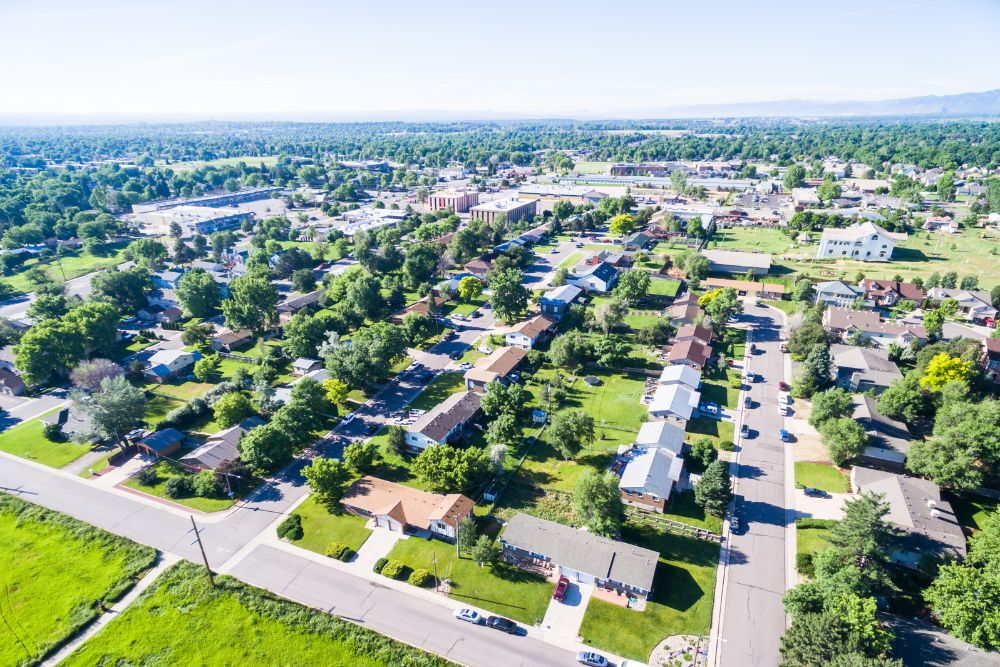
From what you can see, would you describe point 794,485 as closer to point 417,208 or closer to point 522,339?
point 522,339

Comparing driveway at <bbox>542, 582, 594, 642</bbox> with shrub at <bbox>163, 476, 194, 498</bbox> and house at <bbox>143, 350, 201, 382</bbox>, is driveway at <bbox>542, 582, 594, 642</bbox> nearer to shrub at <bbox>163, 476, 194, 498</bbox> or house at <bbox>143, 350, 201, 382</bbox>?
shrub at <bbox>163, 476, 194, 498</bbox>

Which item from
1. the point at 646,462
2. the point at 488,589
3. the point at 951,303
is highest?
the point at 951,303

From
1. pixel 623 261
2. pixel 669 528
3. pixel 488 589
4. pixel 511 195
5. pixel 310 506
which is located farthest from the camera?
pixel 511 195

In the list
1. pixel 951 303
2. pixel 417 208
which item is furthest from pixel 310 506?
pixel 417 208

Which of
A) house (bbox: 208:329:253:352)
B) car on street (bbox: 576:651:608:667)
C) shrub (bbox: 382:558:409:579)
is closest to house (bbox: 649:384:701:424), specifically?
car on street (bbox: 576:651:608:667)

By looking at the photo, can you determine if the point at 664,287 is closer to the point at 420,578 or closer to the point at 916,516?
the point at 916,516

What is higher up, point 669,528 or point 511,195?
point 511,195

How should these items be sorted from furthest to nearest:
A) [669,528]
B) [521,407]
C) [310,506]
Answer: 1. [521,407]
2. [310,506]
3. [669,528]
